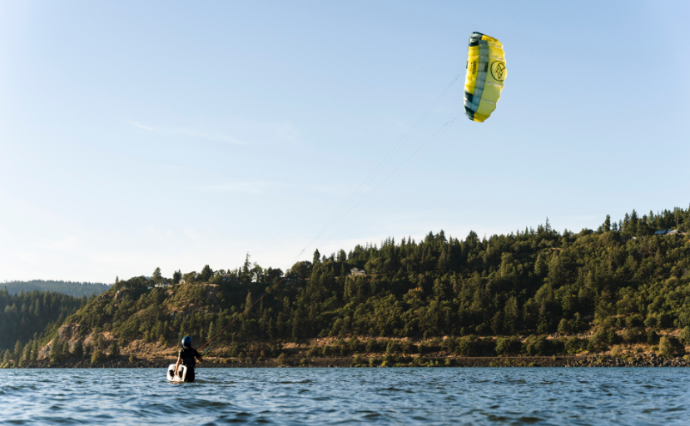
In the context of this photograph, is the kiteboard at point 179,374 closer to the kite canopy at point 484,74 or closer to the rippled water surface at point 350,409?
the rippled water surface at point 350,409

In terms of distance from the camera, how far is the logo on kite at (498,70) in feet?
116

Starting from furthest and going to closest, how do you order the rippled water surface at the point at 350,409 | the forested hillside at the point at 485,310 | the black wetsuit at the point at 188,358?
the forested hillside at the point at 485,310
the black wetsuit at the point at 188,358
the rippled water surface at the point at 350,409

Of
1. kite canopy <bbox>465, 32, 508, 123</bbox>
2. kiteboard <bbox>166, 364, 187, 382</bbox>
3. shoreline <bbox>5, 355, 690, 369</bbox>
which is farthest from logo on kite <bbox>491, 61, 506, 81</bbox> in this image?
shoreline <bbox>5, 355, 690, 369</bbox>

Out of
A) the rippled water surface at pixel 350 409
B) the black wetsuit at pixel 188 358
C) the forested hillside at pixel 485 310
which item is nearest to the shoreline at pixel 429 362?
the forested hillside at pixel 485 310

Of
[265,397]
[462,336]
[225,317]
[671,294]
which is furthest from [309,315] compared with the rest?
[265,397]

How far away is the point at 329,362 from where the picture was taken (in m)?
145

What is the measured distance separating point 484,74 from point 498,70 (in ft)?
3.67

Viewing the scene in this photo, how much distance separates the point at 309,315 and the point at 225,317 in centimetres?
2928

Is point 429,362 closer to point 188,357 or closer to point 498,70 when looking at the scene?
point 498,70

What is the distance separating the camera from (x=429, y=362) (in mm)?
134250

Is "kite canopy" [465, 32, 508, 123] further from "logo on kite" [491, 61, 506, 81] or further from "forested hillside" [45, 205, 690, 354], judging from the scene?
"forested hillside" [45, 205, 690, 354]

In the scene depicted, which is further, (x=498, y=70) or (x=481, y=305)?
(x=481, y=305)

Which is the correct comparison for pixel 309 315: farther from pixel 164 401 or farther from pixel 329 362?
pixel 164 401

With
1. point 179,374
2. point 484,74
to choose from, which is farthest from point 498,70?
point 179,374
